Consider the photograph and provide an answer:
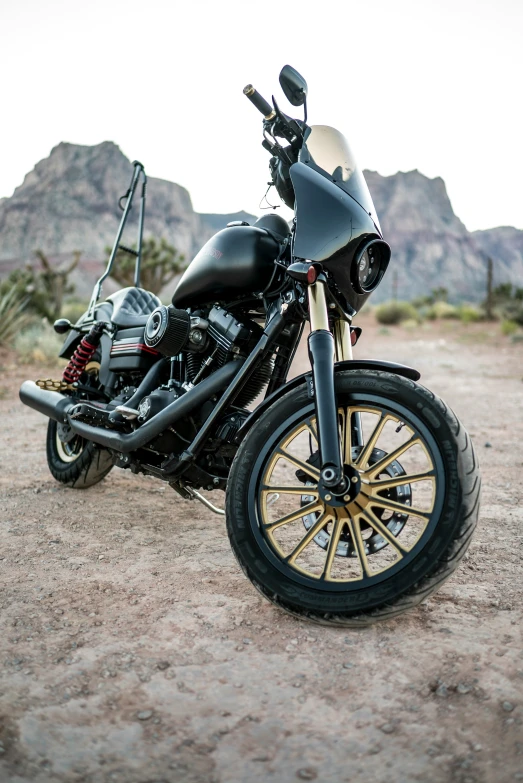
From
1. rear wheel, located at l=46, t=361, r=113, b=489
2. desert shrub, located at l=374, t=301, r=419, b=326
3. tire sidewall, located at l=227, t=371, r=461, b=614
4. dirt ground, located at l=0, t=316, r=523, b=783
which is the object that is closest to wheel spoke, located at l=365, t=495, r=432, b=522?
tire sidewall, located at l=227, t=371, r=461, b=614

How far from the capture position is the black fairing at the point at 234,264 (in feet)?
9.08

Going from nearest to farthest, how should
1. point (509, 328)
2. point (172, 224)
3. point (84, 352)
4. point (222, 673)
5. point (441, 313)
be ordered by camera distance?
point (222, 673), point (84, 352), point (509, 328), point (441, 313), point (172, 224)

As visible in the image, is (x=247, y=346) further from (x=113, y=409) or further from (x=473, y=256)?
(x=473, y=256)

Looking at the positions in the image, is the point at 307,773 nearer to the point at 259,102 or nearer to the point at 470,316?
the point at 259,102

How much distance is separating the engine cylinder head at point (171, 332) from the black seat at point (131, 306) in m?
0.71

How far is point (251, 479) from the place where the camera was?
7.77ft

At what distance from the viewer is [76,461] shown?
4.06 meters

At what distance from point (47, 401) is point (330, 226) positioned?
2.16m

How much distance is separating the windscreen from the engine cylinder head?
886 mm

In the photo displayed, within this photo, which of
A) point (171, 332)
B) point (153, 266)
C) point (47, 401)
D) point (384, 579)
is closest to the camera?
point (384, 579)

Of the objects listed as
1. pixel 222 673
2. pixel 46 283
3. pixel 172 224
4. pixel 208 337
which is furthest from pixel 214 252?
pixel 172 224

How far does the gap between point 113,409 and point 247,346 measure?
98cm

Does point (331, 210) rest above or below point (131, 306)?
above

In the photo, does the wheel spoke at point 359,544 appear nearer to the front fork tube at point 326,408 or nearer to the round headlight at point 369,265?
the front fork tube at point 326,408
